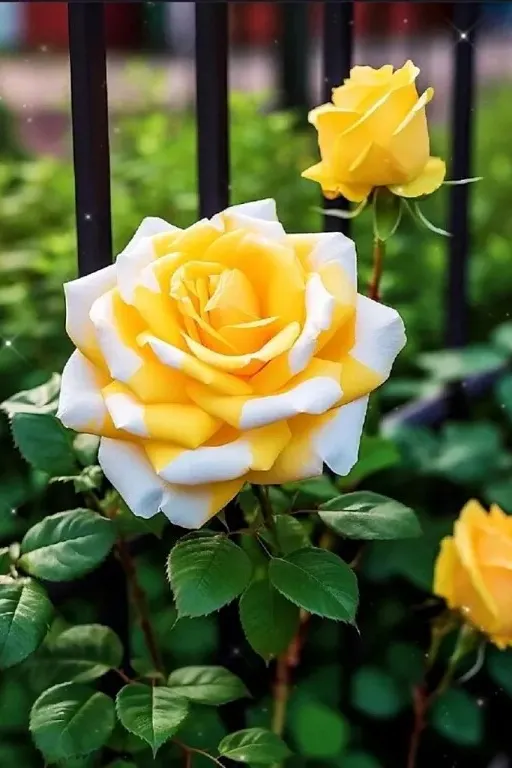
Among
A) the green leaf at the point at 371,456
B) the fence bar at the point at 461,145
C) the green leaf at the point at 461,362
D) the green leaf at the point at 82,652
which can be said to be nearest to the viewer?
the green leaf at the point at 82,652

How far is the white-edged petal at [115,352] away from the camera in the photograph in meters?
0.56

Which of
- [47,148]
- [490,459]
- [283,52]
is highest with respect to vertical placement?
[283,52]

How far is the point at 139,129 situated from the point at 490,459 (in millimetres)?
946

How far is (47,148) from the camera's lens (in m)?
2.40

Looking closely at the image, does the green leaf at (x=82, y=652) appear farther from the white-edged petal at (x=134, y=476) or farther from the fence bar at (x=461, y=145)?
the fence bar at (x=461, y=145)

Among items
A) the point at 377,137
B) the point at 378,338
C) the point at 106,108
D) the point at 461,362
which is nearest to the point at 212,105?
the point at 106,108

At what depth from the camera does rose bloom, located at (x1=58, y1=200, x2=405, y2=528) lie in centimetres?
55

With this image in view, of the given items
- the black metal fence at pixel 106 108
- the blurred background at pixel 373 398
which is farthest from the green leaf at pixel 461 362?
the black metal fence at pixel 106 108

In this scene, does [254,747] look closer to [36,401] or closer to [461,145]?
[36,401]

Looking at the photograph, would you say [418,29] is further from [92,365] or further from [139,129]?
[92,365]

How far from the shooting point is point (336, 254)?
0.60m

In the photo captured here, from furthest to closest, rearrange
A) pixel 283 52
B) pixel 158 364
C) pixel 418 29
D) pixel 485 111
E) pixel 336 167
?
pixel 485 111 < pixel 283 52 < pixel 418 29 < pixel 336 167 < pixel 158 364

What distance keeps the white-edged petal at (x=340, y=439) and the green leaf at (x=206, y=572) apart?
0.27 feet

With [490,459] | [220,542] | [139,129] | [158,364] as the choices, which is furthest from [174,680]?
[139,129]
